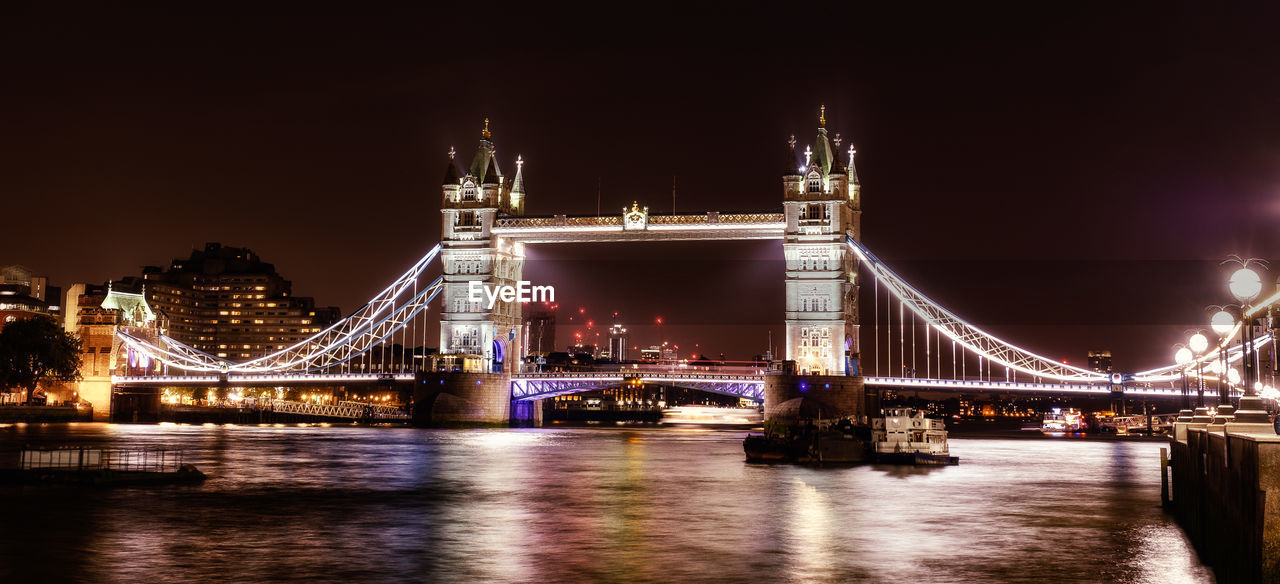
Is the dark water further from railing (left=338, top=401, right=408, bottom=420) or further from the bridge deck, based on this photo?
railing (left=338, top=401, right=408, bottom=420)

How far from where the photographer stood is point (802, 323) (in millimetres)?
90312

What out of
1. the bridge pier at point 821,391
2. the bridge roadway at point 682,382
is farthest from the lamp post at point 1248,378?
the bridge roadway at point 682,382

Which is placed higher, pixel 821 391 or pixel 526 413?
pixel 821 391

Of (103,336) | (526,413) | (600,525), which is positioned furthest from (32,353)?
(600,525)

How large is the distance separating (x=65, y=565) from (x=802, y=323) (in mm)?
71086

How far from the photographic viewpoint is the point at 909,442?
182 feet

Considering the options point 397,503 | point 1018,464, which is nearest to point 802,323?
point 1018,464

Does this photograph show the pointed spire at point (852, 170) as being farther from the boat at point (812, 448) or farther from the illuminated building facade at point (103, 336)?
the illuminated building facade at point (103, 336)

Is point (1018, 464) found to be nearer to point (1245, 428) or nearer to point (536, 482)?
point (536, 482)

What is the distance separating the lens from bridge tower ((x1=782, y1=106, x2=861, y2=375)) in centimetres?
8938

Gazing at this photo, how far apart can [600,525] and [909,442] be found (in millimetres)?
28760

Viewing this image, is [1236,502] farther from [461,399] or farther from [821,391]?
[461,399]

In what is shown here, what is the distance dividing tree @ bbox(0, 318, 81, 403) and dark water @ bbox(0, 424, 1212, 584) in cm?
5317

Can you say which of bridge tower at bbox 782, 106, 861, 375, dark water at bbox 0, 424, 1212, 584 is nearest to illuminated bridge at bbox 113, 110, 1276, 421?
bridge tower at bbox 782, 106, 861, 375
